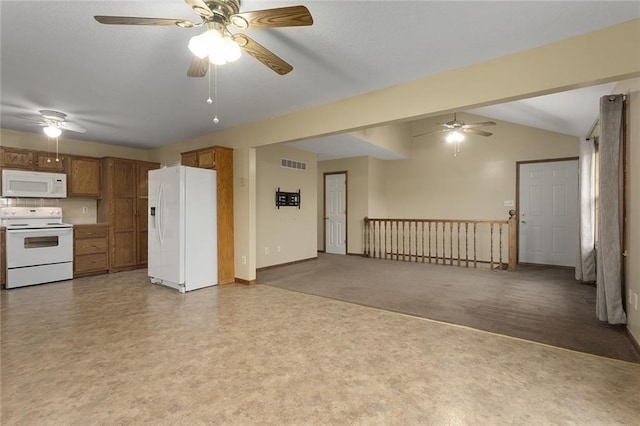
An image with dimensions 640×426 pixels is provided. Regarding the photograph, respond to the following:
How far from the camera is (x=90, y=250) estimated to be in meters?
5.27

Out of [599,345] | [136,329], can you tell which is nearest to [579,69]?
[599,345]

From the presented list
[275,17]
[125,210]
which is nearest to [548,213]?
[275,17]

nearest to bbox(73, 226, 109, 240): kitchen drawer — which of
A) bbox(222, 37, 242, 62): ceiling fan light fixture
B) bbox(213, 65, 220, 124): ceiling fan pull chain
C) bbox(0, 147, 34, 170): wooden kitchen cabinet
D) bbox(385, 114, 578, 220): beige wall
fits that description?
bbox(0, 147, 34, 170): wooden kitchen cabinet

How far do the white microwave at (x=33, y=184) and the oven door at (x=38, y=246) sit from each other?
0.69 meters

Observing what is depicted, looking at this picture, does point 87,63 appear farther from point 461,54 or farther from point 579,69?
point 579,69

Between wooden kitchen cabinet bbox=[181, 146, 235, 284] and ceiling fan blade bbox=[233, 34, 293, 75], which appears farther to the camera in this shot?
wooden kitchen cabinet bbox=[181, 146, 235, 284]

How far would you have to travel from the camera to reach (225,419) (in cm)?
169

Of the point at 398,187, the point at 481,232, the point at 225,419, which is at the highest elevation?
the point at 398,187

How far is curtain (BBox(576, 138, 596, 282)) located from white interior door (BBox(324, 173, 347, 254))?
4631mm

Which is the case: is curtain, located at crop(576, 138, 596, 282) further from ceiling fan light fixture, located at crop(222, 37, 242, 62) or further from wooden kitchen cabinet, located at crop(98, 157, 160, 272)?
wooden kitchen cabinet, located at crop(98, 157, 160, 272)

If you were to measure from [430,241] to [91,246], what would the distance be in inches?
263

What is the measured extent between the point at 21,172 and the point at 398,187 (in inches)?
292

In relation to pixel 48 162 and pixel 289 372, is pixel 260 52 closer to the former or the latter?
pixel 289 372

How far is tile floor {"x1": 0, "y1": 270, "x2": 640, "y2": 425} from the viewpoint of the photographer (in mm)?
1735
